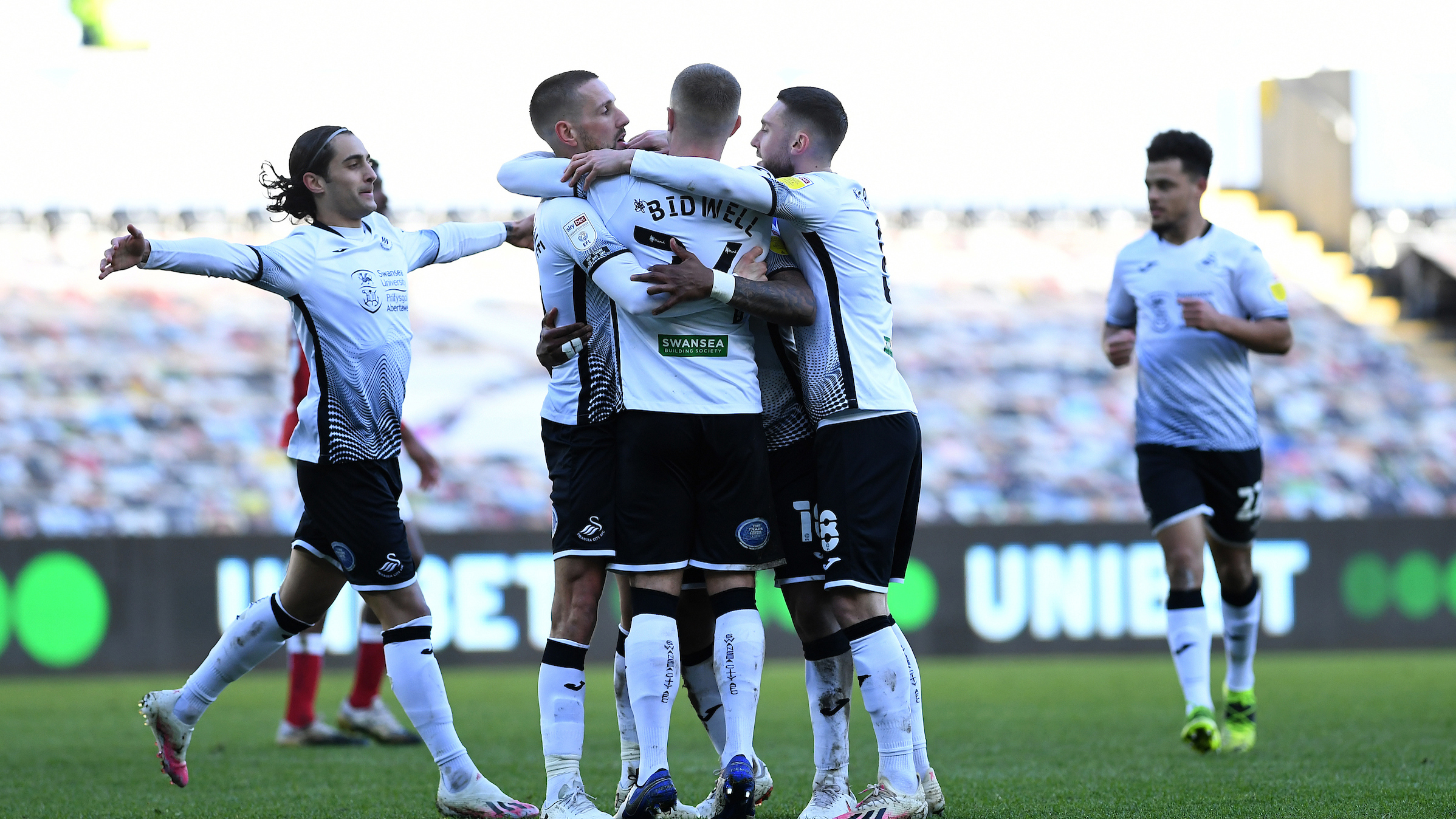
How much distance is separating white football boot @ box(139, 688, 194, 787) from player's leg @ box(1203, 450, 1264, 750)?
3987 mm

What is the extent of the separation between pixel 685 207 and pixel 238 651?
2.13 m

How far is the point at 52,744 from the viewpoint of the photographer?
23.5 ft

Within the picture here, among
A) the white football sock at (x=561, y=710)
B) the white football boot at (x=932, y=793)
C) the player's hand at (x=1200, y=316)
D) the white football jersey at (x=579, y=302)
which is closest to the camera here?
the white football sock at (x=561, y=710)

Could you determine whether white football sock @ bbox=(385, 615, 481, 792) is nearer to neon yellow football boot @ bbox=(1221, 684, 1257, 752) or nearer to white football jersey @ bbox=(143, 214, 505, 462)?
→ white football jersey @ bbox=(143, 214, 505, 462)

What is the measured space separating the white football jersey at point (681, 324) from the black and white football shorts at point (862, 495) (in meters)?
0.28

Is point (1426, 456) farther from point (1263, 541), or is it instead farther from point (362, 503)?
point (362, 503)

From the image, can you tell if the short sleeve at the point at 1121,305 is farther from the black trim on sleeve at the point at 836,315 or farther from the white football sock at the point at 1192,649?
the black trim on sleeve at the point at 836,315

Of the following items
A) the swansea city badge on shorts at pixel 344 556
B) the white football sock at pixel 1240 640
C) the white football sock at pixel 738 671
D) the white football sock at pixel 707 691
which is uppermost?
the swansea city badge on shorts at pixel 344 556

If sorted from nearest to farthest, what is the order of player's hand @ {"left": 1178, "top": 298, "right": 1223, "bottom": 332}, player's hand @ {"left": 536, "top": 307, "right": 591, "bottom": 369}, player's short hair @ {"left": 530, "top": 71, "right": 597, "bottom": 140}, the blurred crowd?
player's hand @ {"left": 536, "top": 307, "right": 591, "bottom": 369} → player's short hair @ {"left": 530, "top": 71, "right": 597, "bottom": 140} → player's hand @ {"left": 1178, "top": 298, "right": 1223, "bottom": 332} → the blurred crowd

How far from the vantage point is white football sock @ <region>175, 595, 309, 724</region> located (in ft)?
17.0

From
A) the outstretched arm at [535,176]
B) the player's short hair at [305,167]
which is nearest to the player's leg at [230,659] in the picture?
the player's short hair at [305,167]

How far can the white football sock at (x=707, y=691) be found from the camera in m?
5.11

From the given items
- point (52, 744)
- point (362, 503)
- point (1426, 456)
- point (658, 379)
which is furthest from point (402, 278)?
point (1426, 456)

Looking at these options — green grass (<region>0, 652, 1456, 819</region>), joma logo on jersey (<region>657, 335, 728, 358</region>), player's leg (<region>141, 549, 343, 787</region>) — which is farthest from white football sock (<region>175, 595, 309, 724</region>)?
joma logo on jersey (<region>657, 335, 728, 358</region>)
